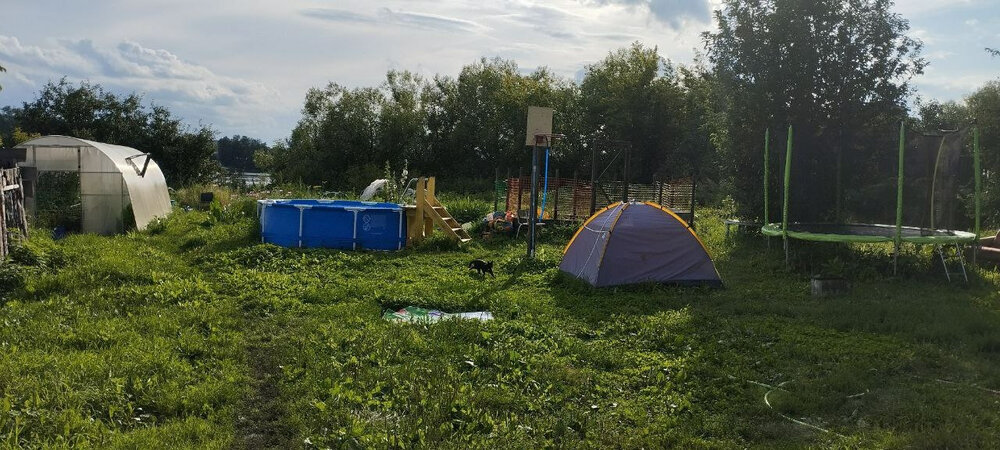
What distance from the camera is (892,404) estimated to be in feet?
16.8

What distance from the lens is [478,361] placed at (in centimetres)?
612

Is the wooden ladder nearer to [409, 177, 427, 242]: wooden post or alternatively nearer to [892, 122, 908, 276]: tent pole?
[409, 177, 427, 242]: wooden post

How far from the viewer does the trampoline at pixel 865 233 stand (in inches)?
409

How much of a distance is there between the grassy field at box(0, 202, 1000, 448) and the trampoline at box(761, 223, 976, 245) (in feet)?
2.14

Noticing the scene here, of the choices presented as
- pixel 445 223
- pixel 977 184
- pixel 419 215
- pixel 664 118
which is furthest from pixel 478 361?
pixel 664 118

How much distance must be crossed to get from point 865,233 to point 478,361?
27.1 ft

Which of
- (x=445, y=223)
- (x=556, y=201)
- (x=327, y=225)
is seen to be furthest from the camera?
(x=556, y=201)

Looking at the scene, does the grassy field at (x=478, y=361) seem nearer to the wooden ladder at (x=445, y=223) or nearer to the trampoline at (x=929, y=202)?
the trampoline at (x=929, y=202)

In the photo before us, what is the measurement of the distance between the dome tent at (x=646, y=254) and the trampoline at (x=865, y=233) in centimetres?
220

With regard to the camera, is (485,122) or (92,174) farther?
(485,122)

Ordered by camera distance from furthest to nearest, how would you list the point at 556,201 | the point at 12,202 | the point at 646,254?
the point at 556,201, the point at 12,202, the point at 646,254

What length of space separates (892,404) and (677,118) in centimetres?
2834

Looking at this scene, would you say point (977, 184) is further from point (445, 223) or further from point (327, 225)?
point (327, 225)

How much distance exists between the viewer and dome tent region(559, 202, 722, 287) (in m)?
9.95
